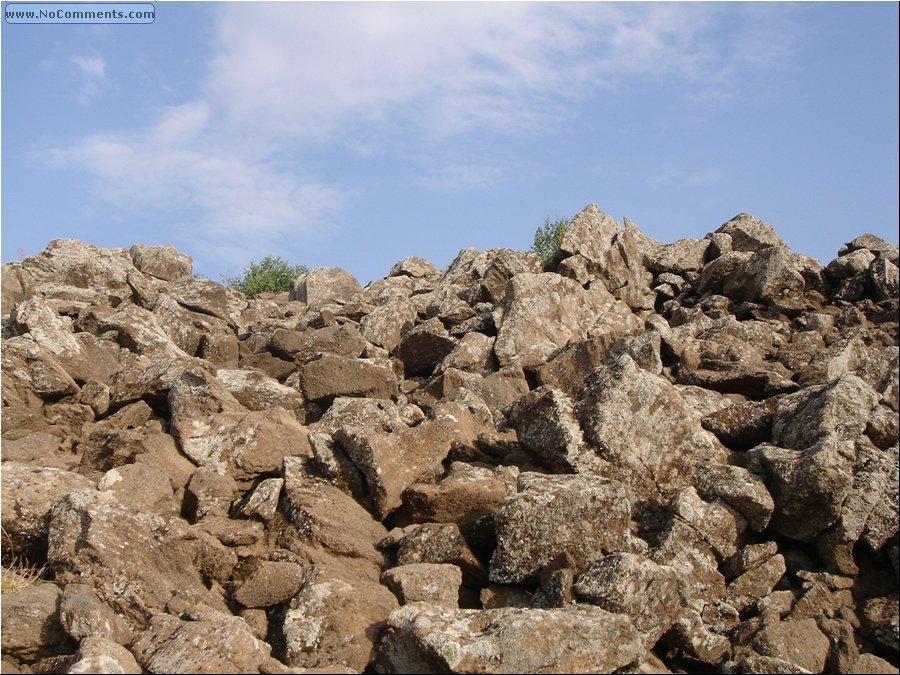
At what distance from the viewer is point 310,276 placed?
1176 inches

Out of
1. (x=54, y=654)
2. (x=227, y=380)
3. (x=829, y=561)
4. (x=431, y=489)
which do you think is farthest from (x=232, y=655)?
(x=227, y=380)

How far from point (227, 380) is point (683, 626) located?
894 centimetres

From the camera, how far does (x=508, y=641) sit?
7.97m

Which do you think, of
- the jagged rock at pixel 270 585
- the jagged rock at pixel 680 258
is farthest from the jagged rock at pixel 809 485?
the jagged rock at pixel 680 258

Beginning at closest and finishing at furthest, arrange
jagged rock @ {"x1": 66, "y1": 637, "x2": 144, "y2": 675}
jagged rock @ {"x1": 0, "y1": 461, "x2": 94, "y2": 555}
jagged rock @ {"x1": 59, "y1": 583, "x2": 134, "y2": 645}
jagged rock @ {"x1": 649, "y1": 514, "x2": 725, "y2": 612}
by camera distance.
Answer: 1. jagged rock @ {"x1": 66, "y1": 637, "x2": 144, "y2": 675}
2. jagged rock @ {"x1": 59, "y1": 583, "x2": 134, "y2": 645}
3. jagged rock @ {"x1": 649, "y1": 514, "x2": 725, "y2": 612}
4. jagged rock @ {"x1": 0, "y1": 461, "x2": 94, "y2": 555}

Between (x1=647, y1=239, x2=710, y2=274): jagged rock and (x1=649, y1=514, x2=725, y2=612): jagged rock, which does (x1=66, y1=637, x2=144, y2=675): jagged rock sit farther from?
(x1=647, y1=239, x2=710, y2=274): jagged rock

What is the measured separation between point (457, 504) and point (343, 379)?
4996 mm

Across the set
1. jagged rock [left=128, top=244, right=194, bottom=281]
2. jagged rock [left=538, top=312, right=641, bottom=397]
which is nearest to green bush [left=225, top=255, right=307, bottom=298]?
jagged rock [left=128, top=244, right=194, bottom=281]

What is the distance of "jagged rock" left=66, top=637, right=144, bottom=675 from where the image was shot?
25.0ft

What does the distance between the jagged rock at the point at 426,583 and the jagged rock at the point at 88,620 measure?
259cm

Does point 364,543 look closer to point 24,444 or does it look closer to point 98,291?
point 24,444

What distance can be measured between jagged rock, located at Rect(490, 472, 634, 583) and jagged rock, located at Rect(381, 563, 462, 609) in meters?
0.50

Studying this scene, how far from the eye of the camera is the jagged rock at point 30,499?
34.6 ft

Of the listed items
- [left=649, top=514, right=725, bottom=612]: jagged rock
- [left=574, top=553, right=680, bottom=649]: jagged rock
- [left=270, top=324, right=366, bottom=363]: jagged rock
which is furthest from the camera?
[left=270, top=324, right=366, bottom=363]: jagged rock
